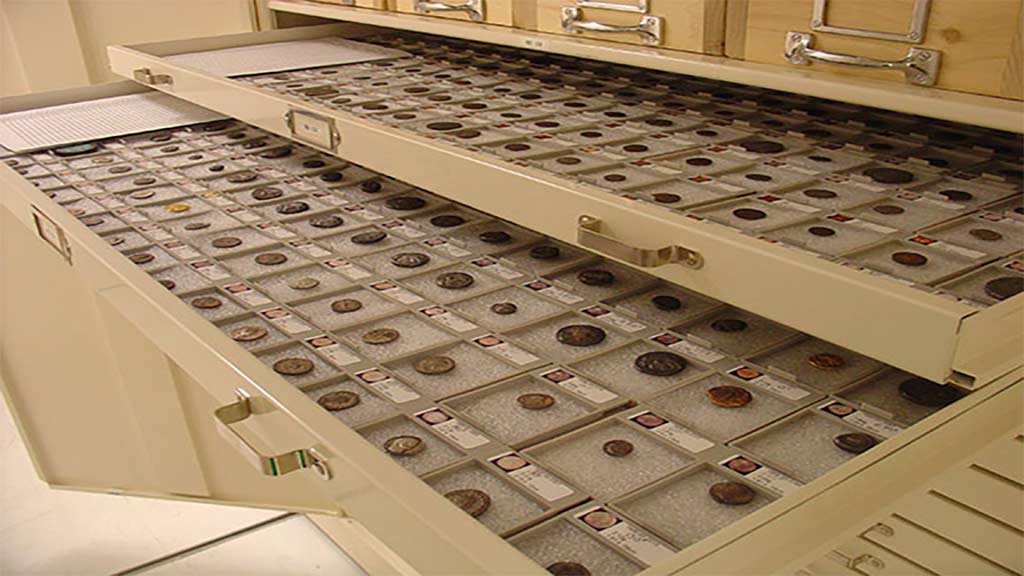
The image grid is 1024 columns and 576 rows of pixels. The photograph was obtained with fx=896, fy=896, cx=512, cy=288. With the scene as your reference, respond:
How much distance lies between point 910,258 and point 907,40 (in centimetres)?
29

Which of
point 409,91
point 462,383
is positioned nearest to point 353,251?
point 462,383

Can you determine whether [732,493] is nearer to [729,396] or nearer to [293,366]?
[729,396]

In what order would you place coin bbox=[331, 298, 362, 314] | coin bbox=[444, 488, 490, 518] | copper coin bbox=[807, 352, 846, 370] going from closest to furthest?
coin bbox=[444, 488, 490, 518] → copper coin bbox=[807, 352, 846, 370] → coin bbox=[331, 298, 362, 314]

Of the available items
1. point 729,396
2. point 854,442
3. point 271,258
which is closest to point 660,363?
point 729,396

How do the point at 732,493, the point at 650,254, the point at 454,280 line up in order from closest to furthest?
the point at 732,493 < the point at 650,254 < the point at 454,280

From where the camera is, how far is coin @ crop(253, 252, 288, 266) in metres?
1.24

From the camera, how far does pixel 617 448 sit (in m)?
0.81

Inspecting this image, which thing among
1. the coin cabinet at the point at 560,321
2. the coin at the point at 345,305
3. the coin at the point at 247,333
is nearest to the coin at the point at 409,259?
the coin cabinet at the point at 560,321

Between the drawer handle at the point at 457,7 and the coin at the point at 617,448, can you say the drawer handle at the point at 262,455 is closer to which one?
the coin at the point at 617,448

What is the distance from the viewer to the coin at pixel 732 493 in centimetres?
73

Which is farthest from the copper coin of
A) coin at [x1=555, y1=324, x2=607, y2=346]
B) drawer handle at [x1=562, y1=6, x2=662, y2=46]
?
drawer handle at [x1=562, y1=6, x2=662, y2=46]

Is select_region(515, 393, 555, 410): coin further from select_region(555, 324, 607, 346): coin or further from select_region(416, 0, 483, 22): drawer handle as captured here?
select_region(416, 0, 483, 22): drawer handle

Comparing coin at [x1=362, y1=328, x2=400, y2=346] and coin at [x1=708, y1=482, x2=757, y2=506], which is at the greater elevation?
coin at [x1=708, y1=482, x2=757, y2=506]

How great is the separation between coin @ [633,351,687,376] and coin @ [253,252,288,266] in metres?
0.54
